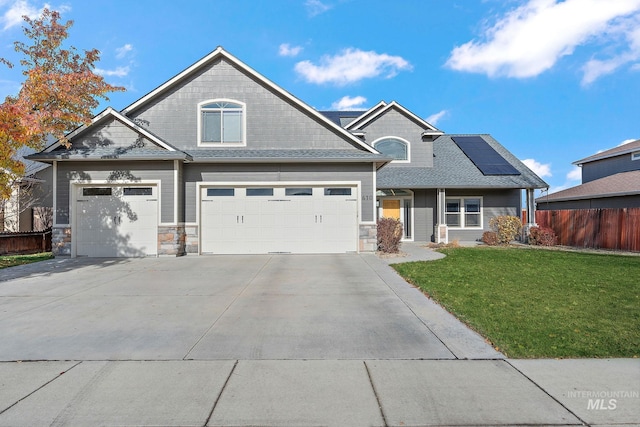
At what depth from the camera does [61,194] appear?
1297 centimetres

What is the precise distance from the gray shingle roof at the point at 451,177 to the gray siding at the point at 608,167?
32.1 ft

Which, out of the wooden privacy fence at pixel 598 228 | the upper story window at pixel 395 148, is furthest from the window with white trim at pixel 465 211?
the wooden privacy fence at pixel 598 228

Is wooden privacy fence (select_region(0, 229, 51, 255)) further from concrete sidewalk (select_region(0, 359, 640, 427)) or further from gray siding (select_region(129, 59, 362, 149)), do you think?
concrete sidewalk (select_region(0, 359, 640, 427))

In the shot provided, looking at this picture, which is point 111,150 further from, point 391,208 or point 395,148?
point 395,148

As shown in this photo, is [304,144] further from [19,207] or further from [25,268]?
[19,207]

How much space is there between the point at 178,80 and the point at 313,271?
378 inches

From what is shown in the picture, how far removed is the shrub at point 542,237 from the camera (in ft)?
55.6

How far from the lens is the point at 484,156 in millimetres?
19906

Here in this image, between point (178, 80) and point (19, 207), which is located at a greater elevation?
point (178, 80)

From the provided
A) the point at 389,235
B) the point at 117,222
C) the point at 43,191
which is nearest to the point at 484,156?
the point at 389,235

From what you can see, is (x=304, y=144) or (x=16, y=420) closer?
(x=16, y=420)

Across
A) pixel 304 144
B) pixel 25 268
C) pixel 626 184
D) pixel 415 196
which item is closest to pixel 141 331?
pixel 25 268

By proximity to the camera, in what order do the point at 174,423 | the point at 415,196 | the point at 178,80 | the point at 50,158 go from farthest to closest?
the point at 415,196, the point at 178,80, the point at 50,158, the point at 174,423

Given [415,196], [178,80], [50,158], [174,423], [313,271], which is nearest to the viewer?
[174,423]
